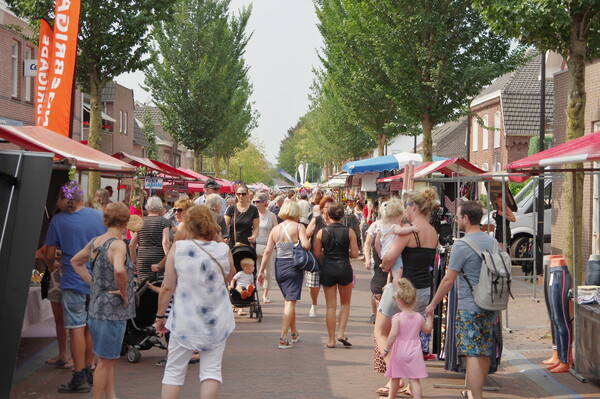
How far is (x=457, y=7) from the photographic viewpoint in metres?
20.1

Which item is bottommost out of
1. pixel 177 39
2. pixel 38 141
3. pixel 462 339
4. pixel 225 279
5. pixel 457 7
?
pixel 462 339

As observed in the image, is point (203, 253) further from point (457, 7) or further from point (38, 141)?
point (457, 7)

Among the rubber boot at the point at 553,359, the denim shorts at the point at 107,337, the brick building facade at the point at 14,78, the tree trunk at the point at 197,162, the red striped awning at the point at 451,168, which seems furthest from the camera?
the tree trunk at the point at 197,162

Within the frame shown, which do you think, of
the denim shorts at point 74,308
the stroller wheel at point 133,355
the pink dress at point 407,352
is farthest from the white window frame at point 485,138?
the denim shorts at point 74,308

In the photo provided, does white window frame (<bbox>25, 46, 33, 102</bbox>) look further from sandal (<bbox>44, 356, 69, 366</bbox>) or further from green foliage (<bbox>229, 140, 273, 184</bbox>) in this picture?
green foliage (<bbox>229, 140, 273, 184</bbox>)

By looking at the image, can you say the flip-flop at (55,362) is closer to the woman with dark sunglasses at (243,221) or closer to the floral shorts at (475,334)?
the floral shorts at (475,334)

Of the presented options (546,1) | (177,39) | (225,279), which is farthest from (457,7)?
(177,39)

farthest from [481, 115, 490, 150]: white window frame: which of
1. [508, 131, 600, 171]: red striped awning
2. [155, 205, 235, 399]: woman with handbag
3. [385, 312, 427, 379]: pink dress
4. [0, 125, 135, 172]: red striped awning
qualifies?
[155, 205, 235, 399]: woman with handbag

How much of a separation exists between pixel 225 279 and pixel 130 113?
150 ft

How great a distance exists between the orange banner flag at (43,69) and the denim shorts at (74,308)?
6.35 metres

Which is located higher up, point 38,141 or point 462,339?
point 38,141

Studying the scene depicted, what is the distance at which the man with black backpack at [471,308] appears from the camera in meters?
6.97

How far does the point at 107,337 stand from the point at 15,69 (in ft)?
73.8

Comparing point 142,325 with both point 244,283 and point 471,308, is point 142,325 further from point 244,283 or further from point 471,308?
point 471,308
